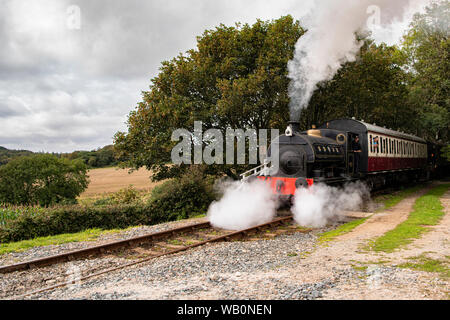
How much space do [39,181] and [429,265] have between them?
77.3 feet

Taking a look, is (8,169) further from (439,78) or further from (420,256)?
(439,78)

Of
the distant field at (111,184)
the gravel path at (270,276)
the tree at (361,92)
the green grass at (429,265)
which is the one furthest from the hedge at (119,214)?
the green grass at (429,265)

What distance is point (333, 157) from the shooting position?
12.7 meters

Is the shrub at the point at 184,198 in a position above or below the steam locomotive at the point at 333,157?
below

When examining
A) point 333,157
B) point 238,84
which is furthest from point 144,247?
point 238,84

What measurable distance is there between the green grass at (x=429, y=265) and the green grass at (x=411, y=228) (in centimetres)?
90

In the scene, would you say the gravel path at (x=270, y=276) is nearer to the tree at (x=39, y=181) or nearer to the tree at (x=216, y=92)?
the tree at (x=216, y=92)

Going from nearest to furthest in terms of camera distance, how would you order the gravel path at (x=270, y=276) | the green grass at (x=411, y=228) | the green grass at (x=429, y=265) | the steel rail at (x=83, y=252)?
the gravel path at (x=270, y=276) → the green grass at (x=429, y=265) → the steel rail at (x=83, y=252) → the green grass at (x=411, y=228)

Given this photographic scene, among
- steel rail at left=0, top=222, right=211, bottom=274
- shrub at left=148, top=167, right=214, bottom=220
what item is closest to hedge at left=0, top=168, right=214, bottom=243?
shrub at left=148, top=167, right=214, bottom=220

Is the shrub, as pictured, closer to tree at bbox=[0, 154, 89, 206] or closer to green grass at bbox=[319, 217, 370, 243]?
green grass at bbox=[319, 217, 370, 243]

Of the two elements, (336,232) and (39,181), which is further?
(39,181)

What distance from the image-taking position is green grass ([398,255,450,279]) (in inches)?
215

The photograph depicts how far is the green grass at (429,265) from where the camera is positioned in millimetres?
5469

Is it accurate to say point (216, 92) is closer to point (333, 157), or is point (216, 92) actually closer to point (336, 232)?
point (333, 157)
